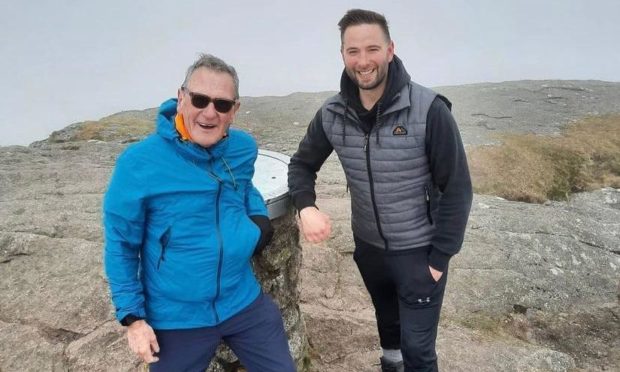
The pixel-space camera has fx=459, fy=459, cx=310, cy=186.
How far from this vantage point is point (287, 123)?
28.4 meters

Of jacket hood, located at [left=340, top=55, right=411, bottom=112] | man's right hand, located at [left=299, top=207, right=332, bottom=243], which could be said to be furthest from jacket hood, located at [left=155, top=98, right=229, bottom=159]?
jacket hood, located at [left=340, top=55, right=411, bottom=112]

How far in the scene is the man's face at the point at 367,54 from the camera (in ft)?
13.9

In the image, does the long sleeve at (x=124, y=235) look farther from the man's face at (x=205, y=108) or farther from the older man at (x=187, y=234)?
the man's face at (x=205, y=108)

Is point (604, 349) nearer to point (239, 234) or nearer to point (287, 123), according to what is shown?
point (239, 234)

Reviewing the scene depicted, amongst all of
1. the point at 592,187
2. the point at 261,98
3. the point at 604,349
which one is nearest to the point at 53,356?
the point at 604,349

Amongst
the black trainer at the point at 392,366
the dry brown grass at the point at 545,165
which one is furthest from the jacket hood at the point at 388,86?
the dry brown grass at the point at 545,165

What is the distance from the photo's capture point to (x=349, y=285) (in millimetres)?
9367

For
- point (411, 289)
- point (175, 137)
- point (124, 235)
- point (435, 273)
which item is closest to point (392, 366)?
point (411, 289)

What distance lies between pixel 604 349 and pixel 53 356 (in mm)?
9267

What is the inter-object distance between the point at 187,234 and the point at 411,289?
234 cm

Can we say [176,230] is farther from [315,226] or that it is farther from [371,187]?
[371,187]

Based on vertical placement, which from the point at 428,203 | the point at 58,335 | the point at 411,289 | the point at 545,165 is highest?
the point at 428,203

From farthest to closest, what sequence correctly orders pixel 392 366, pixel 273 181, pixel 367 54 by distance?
pixel 392 366
pixel 273 181
pixel 367 54

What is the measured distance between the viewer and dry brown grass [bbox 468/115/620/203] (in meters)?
15.7
